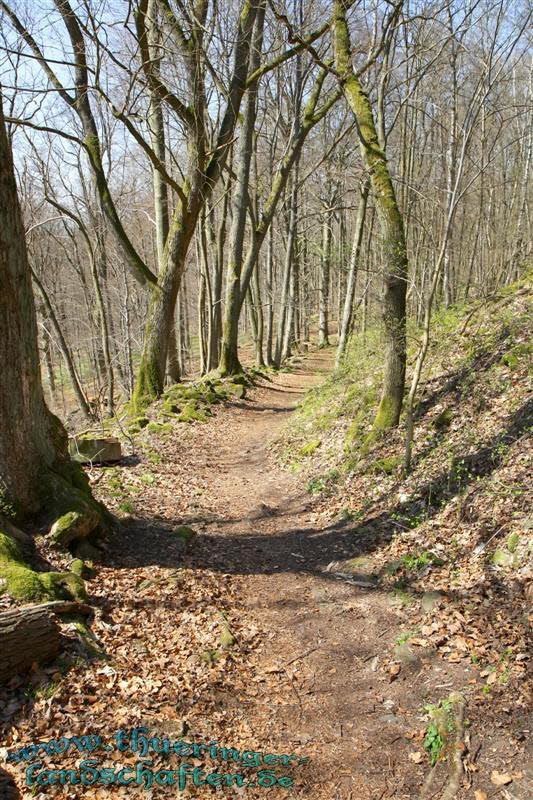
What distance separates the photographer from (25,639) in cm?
343

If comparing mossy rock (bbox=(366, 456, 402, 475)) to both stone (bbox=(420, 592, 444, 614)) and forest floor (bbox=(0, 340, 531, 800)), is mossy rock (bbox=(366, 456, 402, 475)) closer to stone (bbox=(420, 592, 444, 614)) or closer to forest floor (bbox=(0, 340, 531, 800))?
forest floor (bbox=(0, 340, 531, 800))

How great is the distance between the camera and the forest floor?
310 centimetres

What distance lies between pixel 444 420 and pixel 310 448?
9.99 ft

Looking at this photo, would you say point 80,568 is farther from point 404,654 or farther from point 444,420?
point 444,420

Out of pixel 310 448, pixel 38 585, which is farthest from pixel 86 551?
pixel 310 448

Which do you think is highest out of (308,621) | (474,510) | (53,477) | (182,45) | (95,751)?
(182,45)

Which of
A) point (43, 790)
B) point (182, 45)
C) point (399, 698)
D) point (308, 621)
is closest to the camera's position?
point (43, 790)

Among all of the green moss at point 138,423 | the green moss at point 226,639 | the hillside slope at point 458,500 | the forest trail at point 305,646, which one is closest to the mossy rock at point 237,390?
the green moss at point 138,423

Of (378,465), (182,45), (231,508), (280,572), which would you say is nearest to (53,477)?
(280,572)

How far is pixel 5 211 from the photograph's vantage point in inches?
172

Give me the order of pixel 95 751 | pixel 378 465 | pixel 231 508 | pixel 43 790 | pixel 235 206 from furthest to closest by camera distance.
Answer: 1. pixel 235 206
2. pixel 231 508
3. pixel 378 465
4. pixel 95 751
5. pixel 43 790

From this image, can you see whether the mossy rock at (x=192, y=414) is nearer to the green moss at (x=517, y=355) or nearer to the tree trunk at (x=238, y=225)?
the tree trunk at (x=238, y=225)

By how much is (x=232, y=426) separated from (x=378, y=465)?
6.01 metres

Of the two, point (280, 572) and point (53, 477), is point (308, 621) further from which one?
point (53, 477)
